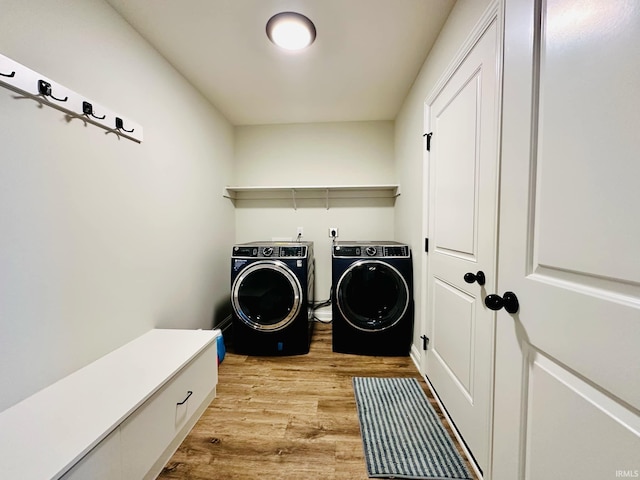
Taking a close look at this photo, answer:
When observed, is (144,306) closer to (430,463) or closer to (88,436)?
(88,436)

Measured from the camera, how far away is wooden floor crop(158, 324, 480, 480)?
1105mm

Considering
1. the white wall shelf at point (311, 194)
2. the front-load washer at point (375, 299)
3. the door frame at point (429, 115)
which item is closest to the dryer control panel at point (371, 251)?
the front-load washer at point (375, 299)

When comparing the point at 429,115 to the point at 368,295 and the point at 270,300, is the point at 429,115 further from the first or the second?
the point at 270,300

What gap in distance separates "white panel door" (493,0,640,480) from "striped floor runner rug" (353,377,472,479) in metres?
→ 0.33

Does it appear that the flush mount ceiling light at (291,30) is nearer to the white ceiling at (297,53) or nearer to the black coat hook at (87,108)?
the white ceiling at (297,53)

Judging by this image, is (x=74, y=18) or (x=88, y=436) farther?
(x=74, y=18)

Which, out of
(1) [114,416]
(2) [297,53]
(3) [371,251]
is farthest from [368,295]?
(2) [297,53]

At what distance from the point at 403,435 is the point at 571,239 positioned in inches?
48.9

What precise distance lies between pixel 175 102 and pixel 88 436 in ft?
6.52

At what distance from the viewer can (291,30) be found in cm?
141

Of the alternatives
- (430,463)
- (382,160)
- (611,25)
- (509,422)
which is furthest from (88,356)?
(382,160)

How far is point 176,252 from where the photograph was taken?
1.82m

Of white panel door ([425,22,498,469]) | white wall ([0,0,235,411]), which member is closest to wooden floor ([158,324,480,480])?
white panel door ([425,22,498,469])

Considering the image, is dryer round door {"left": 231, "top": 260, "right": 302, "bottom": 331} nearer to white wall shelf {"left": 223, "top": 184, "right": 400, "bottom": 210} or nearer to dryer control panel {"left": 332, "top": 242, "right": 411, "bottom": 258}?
dryer control panel {"left": 332, "top": 242, "right": 411, "bottom": 258}
